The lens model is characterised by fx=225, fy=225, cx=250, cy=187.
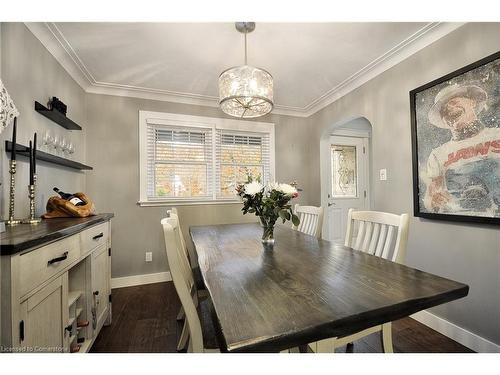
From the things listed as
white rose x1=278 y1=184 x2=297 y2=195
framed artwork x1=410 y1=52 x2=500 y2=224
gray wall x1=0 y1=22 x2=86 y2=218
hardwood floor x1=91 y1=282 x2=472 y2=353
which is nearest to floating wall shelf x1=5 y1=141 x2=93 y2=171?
gray wall x1=0 y1=22 x2=86 y2=218

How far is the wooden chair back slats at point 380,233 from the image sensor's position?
1.22m

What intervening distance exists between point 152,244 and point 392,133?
10.2 feet

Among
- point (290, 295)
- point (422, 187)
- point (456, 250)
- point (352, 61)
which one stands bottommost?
point (456, 250)

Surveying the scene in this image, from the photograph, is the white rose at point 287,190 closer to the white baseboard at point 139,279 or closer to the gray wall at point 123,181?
the gray wall at point 123,181

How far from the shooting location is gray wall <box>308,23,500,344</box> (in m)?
1.56

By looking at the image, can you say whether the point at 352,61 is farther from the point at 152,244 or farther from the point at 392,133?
the point at 152,244

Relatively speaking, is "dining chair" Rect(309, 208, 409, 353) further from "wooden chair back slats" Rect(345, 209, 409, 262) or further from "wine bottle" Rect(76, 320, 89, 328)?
"wine bottle" Rect(76, 320, 89, 328)

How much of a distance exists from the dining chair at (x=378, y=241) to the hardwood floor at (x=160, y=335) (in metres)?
0.47

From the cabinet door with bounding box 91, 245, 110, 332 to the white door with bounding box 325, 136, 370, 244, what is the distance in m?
3.40

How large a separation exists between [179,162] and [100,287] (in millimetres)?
1788

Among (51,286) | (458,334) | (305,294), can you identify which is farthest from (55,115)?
(458,334)

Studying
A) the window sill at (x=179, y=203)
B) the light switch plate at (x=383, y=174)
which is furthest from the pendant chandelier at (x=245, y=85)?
the window sill at (x=179, y=203)

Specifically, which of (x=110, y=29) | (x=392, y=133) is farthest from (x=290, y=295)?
(x=110, y=29)

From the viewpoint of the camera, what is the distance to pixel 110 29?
1.86 m
